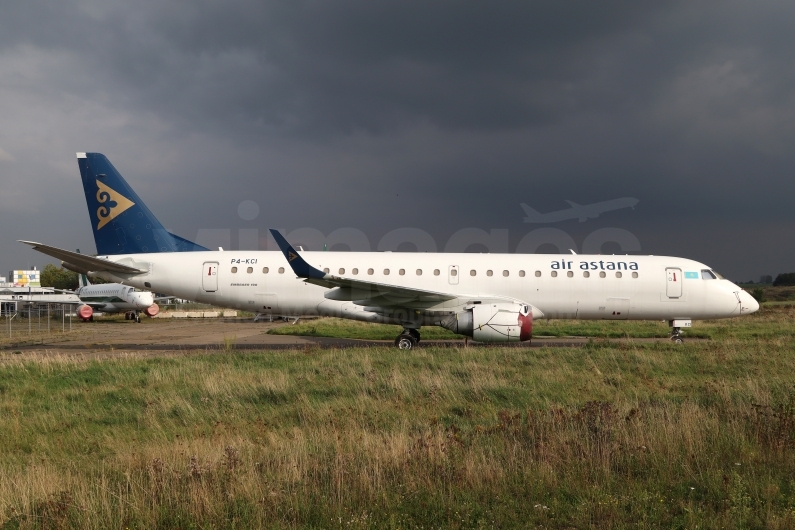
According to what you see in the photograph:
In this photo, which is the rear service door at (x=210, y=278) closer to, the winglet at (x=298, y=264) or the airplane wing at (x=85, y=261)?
the airplane wing at (x=85, y=261)

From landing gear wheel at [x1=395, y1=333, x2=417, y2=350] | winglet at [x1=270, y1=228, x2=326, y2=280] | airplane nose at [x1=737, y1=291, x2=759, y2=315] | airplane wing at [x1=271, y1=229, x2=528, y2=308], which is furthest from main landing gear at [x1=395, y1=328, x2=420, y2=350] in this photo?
airplane nose at [x1=737, y1=291, x2=759, y2=315]

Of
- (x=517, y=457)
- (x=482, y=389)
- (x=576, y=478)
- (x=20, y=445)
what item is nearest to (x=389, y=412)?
(x=482, y=389)

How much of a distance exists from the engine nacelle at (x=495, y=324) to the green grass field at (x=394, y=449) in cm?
460

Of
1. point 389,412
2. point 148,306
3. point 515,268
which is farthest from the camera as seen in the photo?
point 148,306

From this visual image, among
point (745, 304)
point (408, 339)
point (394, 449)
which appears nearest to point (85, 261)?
point (408, 339)

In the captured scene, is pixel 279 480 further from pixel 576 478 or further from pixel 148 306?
pixel 148 306

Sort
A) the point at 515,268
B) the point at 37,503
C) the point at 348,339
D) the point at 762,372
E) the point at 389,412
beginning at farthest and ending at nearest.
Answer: the point at 348,339 < the point at 515,268 < the point at 762,372 < the point at 389,412 < the point at 37,503

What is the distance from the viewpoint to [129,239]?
20109 mm

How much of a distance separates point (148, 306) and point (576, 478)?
158 ft

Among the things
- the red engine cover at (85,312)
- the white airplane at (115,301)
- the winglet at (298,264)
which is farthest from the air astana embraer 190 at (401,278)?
the red engine cover at (85,312)

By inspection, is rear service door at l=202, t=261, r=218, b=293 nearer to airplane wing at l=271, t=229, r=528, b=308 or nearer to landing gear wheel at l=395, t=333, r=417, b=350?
airplane wing at l=271, t=229, r=528, b=308

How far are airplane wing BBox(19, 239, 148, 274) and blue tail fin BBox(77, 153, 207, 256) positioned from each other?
43.1 inches

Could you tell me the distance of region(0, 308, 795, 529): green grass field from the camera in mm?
4637

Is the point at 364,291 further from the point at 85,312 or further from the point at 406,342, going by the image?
the point at 85,312
